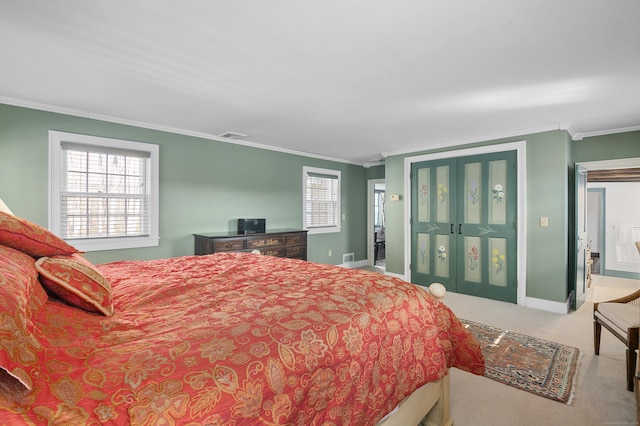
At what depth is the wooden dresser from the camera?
405cm

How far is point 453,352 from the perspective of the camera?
185 centimetres

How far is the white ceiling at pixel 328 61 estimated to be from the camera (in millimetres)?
1743

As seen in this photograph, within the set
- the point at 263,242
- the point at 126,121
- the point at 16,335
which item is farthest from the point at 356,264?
the point at 16,335

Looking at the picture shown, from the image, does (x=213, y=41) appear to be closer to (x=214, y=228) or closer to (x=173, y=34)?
(x=173, y=34)

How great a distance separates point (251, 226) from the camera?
15.5 feet

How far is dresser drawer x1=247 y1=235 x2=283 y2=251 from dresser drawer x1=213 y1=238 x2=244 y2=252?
0.15 m

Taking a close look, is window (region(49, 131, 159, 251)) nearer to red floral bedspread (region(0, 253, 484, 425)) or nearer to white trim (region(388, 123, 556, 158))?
red floral bedspread (region(0, 253, 484, 425))

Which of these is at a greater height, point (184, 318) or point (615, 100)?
point (615, 100)

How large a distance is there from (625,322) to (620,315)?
0.11 metres

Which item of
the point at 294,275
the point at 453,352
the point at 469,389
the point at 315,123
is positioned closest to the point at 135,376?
the point at 294,275

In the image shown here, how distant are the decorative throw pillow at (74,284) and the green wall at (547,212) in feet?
16.0

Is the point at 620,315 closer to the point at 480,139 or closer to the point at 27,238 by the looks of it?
the point at 480,139

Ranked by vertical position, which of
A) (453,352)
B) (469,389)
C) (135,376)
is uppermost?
(135,376)

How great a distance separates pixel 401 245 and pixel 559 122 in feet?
9.67
